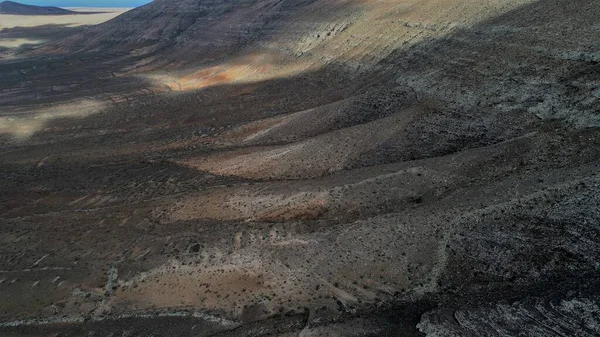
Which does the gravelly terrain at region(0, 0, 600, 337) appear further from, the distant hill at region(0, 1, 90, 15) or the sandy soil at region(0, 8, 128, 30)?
the distant hill at region(0, 1, 90, 15)

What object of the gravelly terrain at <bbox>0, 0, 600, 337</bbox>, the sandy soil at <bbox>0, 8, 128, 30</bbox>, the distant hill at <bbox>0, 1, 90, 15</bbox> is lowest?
the gravelly terrain at <bbox>0, 0, 600, 337</bbox>

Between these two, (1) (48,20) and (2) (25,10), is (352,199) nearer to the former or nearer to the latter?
(1) (48,20)

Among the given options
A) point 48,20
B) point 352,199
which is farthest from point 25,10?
point 352,199

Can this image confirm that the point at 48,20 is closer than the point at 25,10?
Yes

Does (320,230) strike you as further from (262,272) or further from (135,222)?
(135,222)

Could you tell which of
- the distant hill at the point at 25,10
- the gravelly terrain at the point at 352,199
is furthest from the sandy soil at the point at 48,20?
the gravelly terrain at the point at 352,199

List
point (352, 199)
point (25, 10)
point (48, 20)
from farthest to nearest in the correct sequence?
point (25, 10)
point (48, 20)
point (352, 199)

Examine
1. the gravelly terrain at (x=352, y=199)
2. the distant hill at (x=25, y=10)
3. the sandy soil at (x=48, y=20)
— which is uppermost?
the distant hill at (x=25, y=10)

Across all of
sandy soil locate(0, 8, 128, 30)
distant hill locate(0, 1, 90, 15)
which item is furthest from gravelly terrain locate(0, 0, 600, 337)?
distant hill locate(0, 1, 90, 15)

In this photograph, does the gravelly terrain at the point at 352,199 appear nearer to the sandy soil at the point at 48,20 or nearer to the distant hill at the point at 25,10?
the sandy soil at the point at 48,20

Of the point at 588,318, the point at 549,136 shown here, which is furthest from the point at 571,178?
the point at 588,318
